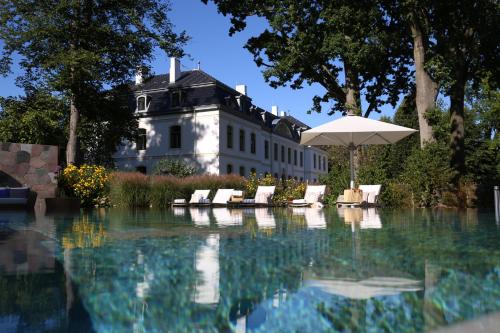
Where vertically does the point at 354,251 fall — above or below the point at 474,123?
below

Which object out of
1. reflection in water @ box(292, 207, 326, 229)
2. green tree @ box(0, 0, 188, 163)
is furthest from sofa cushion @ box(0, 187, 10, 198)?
green tree @ box(0, 0, 188, 163)

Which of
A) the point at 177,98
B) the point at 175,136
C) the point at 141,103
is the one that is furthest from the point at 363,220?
the point at 141,103

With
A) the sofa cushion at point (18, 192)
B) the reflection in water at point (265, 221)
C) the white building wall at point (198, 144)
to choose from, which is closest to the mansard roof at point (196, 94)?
the white building wall at point (198, 144)

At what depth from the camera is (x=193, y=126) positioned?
34.2 meters

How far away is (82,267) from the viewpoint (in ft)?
9.91

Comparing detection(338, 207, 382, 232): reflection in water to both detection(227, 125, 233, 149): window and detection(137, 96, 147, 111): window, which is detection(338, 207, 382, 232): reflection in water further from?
detection(137, 96, 147, 111): window

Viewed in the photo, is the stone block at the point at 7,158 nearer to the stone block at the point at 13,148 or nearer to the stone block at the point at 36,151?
the stone block at the point at 13,148

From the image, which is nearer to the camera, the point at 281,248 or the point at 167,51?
the point at 281,248

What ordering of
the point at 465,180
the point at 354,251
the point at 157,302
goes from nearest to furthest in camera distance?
the point at 157,302, the point at 354,251, the point at 465,180

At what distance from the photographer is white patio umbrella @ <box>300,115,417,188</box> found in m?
12.5

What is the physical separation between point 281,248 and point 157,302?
1.98 meters

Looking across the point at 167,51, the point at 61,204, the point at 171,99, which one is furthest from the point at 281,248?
the point at 171,99

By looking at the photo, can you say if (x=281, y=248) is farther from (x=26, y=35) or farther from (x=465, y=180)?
(x=26, y=35)

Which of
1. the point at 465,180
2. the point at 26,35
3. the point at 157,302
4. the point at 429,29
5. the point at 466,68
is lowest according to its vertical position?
the point at 157,302
